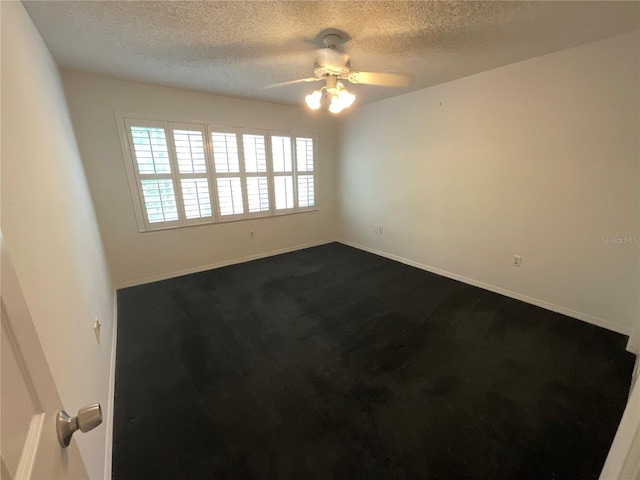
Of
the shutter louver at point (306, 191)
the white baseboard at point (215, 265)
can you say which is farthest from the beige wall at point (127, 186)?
the shutter louver at point (306, 191)

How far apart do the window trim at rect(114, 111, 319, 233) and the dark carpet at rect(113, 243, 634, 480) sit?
1102 mm

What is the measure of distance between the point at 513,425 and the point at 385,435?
Answer: 29.6 inches

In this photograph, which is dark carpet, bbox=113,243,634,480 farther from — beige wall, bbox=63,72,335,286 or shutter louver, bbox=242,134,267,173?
shutter louver, bbox=242,134,267,173

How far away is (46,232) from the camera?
1.14 metres

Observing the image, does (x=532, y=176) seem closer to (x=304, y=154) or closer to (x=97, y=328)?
(x=304, y=154)

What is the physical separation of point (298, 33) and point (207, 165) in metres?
2.16

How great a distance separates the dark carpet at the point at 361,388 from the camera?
1.39 meters

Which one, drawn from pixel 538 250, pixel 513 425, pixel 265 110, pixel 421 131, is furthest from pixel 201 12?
pixel 538 250

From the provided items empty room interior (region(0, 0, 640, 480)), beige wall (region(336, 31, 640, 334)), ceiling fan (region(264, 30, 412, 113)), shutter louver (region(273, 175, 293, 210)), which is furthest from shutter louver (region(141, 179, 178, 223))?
beige wall (region(336, 31, 640, 334))

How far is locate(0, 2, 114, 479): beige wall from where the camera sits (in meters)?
0.90

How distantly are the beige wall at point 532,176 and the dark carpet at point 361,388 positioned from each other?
424 mm

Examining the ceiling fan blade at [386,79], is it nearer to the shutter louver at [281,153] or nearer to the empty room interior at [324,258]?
the empty room interior at [324,258]

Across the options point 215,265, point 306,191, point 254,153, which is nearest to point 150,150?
point 254,153

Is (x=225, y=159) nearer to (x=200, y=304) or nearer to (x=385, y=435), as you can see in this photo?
(x=200, y=304)
